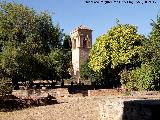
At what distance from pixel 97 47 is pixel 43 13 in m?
13.6

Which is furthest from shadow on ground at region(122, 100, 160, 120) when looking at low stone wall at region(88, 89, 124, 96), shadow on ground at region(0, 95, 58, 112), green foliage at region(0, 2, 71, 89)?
green foliage at region(0, 2, 71, 89)

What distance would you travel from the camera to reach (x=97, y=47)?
5494cm

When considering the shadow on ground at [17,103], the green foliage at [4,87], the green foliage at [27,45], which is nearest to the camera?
the shadow on ground at [17,103]

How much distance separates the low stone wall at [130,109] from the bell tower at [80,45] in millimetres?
57336

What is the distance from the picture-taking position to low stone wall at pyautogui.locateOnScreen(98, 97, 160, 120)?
12.9m

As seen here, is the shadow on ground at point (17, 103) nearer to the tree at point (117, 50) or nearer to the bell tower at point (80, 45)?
the tree at point (117, 50)

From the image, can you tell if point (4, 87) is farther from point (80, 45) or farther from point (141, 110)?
point (80, 45)

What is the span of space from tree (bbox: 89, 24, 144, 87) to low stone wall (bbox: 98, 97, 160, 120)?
34.0m

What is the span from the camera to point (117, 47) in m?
51.3

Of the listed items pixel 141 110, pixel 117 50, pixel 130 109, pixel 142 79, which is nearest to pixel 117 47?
pixel 117 50

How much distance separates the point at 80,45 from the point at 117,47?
23.5 meters

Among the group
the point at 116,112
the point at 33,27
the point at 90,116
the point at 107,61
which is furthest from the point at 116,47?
the point at 116,112

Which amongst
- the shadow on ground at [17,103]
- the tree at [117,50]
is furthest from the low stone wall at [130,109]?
the tree at [117,50]

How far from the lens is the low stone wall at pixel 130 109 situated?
42.2ft
